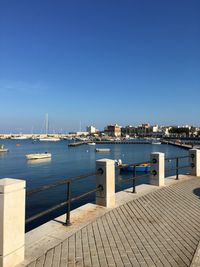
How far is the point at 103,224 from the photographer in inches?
268

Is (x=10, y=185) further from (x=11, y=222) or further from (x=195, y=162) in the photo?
(x=195, y=162)

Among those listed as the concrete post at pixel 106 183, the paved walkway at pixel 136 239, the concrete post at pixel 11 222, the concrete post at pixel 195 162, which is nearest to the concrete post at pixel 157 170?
the paved walkway at pixel 136 239

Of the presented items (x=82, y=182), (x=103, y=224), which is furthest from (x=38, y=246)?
(x=82, y=182)

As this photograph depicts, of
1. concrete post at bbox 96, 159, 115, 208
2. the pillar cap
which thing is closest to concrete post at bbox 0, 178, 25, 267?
the pillar cap

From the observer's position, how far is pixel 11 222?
182 inches

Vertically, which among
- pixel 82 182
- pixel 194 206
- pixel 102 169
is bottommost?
pixel 82 182

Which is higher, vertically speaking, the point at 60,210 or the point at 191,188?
the point at 191,188

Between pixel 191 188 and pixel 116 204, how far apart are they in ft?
14.3

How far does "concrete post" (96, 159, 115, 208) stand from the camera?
8312 mm

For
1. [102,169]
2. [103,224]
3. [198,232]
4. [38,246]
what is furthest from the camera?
[102,169]

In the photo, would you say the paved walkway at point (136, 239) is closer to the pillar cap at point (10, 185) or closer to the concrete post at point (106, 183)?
the concrete post at point (106, 183)

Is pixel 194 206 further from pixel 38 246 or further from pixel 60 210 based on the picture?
pixel 60 210

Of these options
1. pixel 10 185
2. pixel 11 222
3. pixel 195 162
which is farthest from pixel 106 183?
pixel 195 162

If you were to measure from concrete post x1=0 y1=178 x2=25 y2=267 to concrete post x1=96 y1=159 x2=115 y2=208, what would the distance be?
3761 mm
